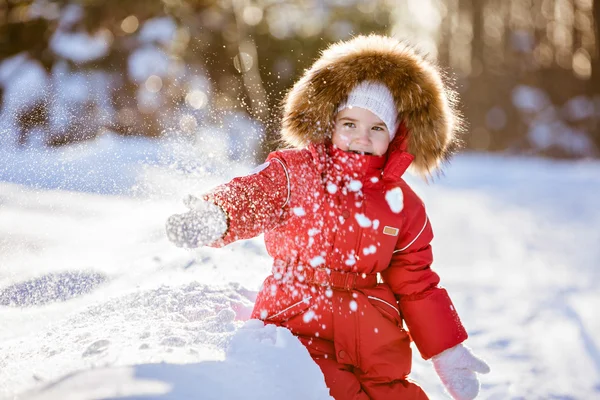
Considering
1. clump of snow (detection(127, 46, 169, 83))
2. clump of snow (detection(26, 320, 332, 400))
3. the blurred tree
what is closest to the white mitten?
clump of snow (detection(26, 320, 332, 400))

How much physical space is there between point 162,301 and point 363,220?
757 mm

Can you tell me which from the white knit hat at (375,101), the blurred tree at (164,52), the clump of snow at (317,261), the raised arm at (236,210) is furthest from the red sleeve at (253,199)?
the blurred tree at (164,52)

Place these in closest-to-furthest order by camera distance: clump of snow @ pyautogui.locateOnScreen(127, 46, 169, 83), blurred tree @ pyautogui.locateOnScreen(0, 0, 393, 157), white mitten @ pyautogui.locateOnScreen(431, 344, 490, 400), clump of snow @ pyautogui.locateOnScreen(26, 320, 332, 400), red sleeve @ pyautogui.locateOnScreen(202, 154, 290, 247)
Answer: clump of snow @ pyautogui.locateOnScreen(26, 320, 332, 400) < red sleeve @ pyautogui.locateOnScreen(202, 154, 290, 247) < white mitten @ pyautogui.locateOnScreen(431, 344, 490, 400) < blurred tree @ pyautogui.locateOnScreen(0, 0, 393, 157) < clump of snow @ pyautogui.locateOnScreen(127, 46, 169, 83)

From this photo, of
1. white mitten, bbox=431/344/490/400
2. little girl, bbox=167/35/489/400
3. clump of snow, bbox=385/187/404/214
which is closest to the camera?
little girl, bbox=167/35/489/400

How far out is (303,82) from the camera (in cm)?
241

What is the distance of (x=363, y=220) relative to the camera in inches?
81.4

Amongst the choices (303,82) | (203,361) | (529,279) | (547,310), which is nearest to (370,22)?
(529,279)

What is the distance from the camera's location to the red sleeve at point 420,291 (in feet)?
6.98

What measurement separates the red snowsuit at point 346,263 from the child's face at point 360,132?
4 cm

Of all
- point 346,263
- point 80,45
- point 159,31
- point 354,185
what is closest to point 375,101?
point 354,185

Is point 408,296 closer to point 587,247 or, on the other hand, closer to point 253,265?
point 253,265

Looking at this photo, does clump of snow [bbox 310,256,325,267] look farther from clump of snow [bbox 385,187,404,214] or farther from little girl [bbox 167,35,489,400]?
clump of snow [bbox 385,187,404,214]

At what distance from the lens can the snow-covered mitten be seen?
67.7 inches

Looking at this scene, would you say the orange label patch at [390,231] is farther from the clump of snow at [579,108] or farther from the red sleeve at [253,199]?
the clump of snow at [579,108]
